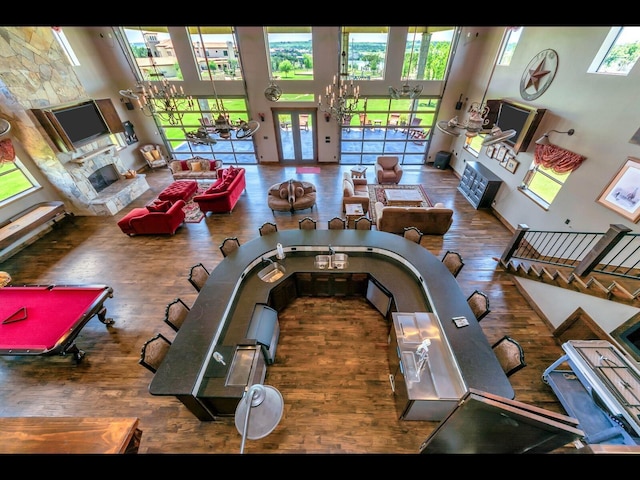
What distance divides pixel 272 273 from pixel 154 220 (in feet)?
14.2

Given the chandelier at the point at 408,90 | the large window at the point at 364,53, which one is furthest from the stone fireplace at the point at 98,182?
the chandelier at the point at 408,90

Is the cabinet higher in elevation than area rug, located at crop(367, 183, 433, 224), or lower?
higher

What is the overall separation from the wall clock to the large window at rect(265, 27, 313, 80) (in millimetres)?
6383

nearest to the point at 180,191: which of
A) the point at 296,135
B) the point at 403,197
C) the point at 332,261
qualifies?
the point at 296,135

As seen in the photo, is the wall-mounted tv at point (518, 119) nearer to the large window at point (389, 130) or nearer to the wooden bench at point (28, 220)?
the large window at point (389, 130)

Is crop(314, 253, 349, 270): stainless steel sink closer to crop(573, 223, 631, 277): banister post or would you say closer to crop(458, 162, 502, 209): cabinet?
crop(573, 223, 631, 277): banister post

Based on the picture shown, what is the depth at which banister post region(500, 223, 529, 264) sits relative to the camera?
210 inches

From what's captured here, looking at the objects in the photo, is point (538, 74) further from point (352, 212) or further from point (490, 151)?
point (352, 212)

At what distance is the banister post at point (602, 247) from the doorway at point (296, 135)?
29.2 feet

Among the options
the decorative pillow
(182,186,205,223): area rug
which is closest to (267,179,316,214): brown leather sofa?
(182,186,205,223): area rug

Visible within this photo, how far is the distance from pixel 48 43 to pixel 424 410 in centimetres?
1154

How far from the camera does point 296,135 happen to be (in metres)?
10.5

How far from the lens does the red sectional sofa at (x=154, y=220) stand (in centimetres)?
681

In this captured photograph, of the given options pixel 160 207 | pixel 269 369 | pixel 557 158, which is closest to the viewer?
pixel 269 369
